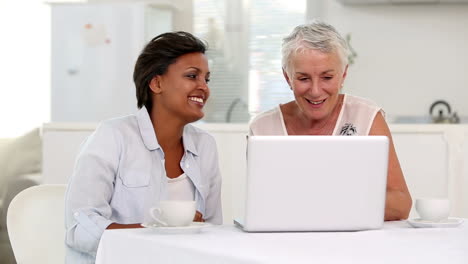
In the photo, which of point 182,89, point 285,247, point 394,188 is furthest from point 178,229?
point 394,188

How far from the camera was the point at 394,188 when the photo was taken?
7.36 feet

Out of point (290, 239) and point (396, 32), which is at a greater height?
point (396, 32)

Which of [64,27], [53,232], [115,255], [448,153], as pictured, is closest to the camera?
[115,255]

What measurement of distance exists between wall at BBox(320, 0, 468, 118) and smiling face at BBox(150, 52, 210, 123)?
425 cm

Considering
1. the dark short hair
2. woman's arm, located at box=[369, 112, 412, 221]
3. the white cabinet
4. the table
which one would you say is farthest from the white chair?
the white cabinet

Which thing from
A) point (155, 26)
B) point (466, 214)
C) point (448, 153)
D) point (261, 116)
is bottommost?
point (466, 214)

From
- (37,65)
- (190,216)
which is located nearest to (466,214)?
(190,216)

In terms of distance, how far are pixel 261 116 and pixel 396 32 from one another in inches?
159

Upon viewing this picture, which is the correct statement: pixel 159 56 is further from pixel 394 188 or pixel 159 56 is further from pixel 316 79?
pixel 394 188

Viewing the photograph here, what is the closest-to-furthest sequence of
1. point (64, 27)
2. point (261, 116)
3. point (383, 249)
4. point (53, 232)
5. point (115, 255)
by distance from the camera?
point (383, 249) → point (115, 255) → point (53, 232) → point (261, 116) → point (64, 27)

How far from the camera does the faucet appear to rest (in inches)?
231

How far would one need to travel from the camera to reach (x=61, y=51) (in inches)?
249

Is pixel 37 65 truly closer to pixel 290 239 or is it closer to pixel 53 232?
pixel 53 232

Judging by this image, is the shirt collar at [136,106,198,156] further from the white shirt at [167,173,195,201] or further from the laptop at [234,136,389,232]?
the laptop at [234,136,389,232]
